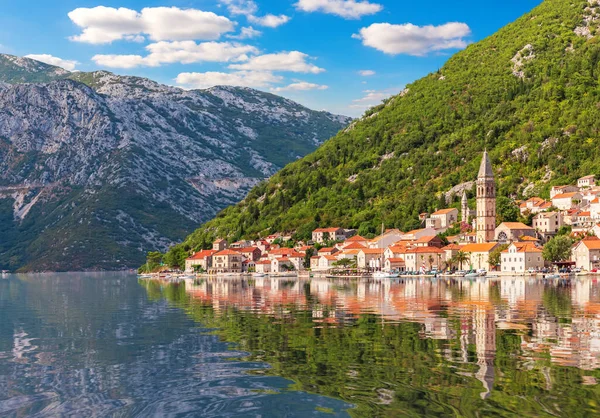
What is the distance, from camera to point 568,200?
158 meters

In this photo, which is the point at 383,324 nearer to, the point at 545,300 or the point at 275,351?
the point at 275,351

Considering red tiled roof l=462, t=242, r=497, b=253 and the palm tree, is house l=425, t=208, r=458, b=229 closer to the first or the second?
red tiled roof l=462, t=242, r=497, b=253

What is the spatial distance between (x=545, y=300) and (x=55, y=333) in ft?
138

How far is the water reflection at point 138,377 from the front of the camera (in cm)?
2453

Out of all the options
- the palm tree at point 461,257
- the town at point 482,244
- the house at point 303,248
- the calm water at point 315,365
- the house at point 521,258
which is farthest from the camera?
the house at point 303,248

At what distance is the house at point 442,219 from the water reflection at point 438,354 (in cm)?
11792

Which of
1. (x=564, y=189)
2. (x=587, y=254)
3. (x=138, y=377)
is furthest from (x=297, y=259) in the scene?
(x=138, y=377)

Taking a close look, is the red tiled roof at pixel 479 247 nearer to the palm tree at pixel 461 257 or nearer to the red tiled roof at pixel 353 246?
the palm tree at pixel 461 257

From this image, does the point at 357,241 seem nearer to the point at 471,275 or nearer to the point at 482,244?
the point at 482,244

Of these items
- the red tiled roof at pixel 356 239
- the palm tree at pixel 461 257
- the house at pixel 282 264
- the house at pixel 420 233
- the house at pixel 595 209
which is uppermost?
the house at pixel 595 209

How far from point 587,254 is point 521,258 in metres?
11.7

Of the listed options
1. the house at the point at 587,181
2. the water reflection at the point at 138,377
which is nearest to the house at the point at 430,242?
the house at the point at 587,181

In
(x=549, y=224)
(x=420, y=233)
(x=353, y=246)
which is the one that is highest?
(x=549, y=224)

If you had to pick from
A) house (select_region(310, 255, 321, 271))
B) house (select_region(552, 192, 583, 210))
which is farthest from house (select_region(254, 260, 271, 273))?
house (select_region(552, 192, 583, 210))
